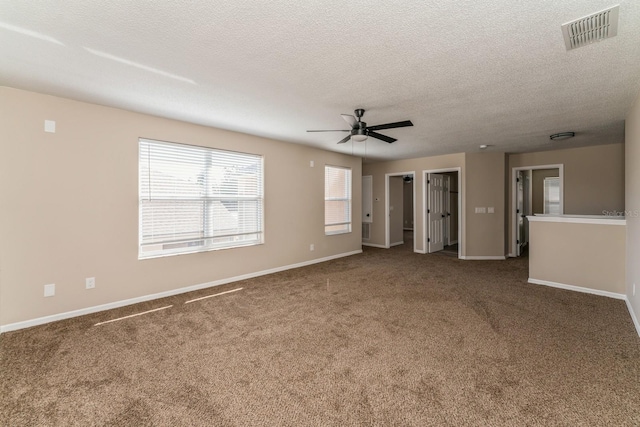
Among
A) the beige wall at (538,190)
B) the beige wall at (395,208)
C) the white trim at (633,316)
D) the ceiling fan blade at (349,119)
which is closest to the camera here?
the white trim at (633,316)

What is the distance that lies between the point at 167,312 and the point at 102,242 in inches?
45.6

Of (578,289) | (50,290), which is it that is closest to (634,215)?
(578,289)

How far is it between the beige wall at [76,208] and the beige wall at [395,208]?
496 cm

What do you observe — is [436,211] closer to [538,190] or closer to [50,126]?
[538,190]

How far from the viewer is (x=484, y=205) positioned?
6383 mm

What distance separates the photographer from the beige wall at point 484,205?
249 inches

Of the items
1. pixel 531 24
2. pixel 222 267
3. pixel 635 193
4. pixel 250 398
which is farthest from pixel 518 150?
pixel 250 398

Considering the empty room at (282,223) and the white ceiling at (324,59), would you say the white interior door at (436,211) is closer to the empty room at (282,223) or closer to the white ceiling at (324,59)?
the empty room at (282,223)

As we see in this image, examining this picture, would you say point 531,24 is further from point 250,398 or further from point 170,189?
point 170,189

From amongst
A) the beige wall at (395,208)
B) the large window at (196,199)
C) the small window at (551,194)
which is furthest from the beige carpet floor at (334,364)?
the small window at (551,194)

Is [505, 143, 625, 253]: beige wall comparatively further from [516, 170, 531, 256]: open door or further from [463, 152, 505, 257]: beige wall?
[463, 152, 505, 257]: beige wall

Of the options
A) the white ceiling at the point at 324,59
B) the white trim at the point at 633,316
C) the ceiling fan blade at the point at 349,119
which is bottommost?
the white trim at the point at 633,316

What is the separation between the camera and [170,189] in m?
3.90

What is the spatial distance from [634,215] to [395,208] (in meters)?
5.22
